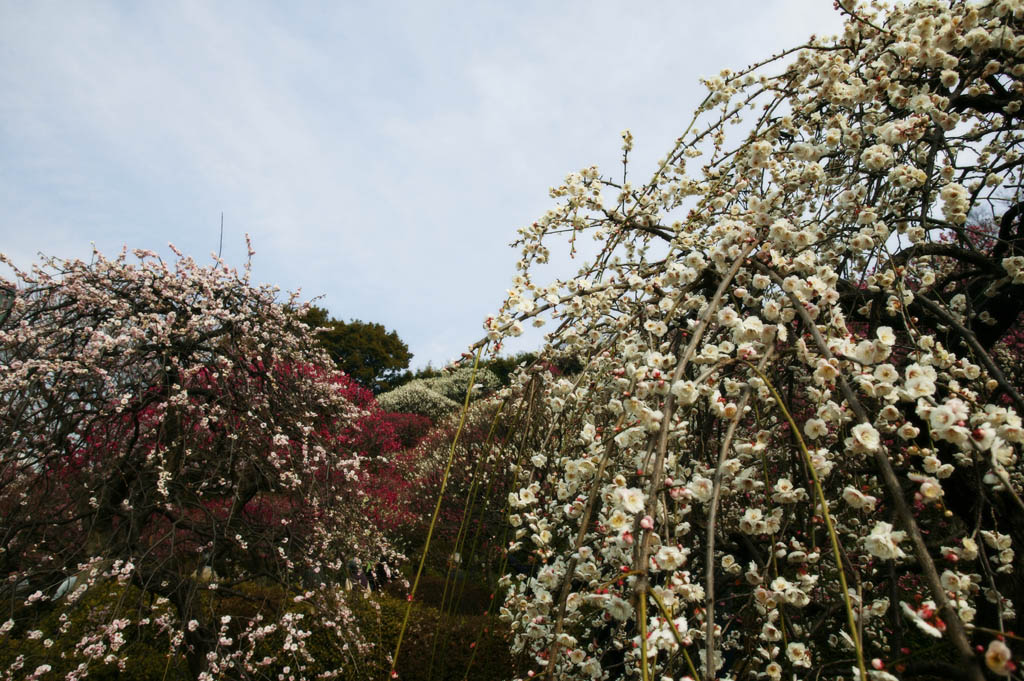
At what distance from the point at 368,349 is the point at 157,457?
1742cm

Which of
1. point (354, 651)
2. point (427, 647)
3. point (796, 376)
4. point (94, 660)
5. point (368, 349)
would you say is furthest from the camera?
point (368, 349)

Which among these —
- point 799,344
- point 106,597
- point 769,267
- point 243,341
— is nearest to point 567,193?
point 769,267

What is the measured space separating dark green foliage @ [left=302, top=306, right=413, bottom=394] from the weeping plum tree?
60.5 feet

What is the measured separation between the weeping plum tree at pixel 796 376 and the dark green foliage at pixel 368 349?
60.5 ft

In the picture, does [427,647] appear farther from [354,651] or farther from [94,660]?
[94,660]

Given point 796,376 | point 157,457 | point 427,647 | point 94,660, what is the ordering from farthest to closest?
point 427,647, point 94,660, point 157,457, point 796,376

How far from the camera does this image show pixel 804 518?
6.97 feet

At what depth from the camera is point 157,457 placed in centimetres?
364

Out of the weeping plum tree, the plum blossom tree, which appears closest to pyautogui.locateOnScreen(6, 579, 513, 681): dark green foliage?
the plum blossom tree

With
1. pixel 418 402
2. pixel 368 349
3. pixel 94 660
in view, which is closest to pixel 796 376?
pixel 94 660

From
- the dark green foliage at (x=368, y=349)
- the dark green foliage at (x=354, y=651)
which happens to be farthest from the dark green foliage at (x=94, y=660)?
the dark green foliage at (x=368, y=349)

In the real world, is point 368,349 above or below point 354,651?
above

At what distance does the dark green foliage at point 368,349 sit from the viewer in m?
20.0

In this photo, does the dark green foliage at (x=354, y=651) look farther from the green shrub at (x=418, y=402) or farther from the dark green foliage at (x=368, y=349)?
the dark green foliage at (x=368, y=349)
